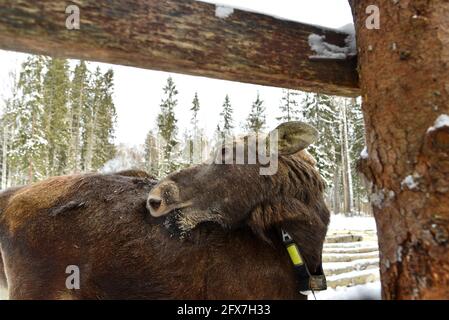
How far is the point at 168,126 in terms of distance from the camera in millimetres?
34312

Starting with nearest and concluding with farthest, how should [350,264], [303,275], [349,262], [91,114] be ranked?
[303,275], [350,264], [349,262], [91,114]

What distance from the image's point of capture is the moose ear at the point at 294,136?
2.76m

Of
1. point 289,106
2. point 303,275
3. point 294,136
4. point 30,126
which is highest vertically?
point 289,106

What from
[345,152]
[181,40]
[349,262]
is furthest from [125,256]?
[345,152]

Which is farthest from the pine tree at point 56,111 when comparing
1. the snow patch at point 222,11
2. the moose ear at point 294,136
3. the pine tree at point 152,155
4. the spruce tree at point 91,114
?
the snow patch at point 222,11

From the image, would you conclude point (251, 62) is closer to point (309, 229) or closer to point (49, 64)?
point (309, 229)

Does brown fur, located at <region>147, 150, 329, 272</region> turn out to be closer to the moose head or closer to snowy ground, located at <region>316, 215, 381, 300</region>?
the moose head

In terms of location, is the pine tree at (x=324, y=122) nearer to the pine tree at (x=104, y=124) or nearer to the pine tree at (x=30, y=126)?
the pine tree at (x=104, y=124)

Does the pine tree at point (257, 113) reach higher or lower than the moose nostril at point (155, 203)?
higher

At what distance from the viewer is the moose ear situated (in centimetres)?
276

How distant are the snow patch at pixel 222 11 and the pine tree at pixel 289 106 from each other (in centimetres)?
3308

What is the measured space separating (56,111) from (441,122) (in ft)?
90.2

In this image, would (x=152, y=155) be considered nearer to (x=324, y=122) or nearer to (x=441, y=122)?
(x=324, y=122)

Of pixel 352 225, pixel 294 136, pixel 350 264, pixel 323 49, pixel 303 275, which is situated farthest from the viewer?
pixel 352 225
